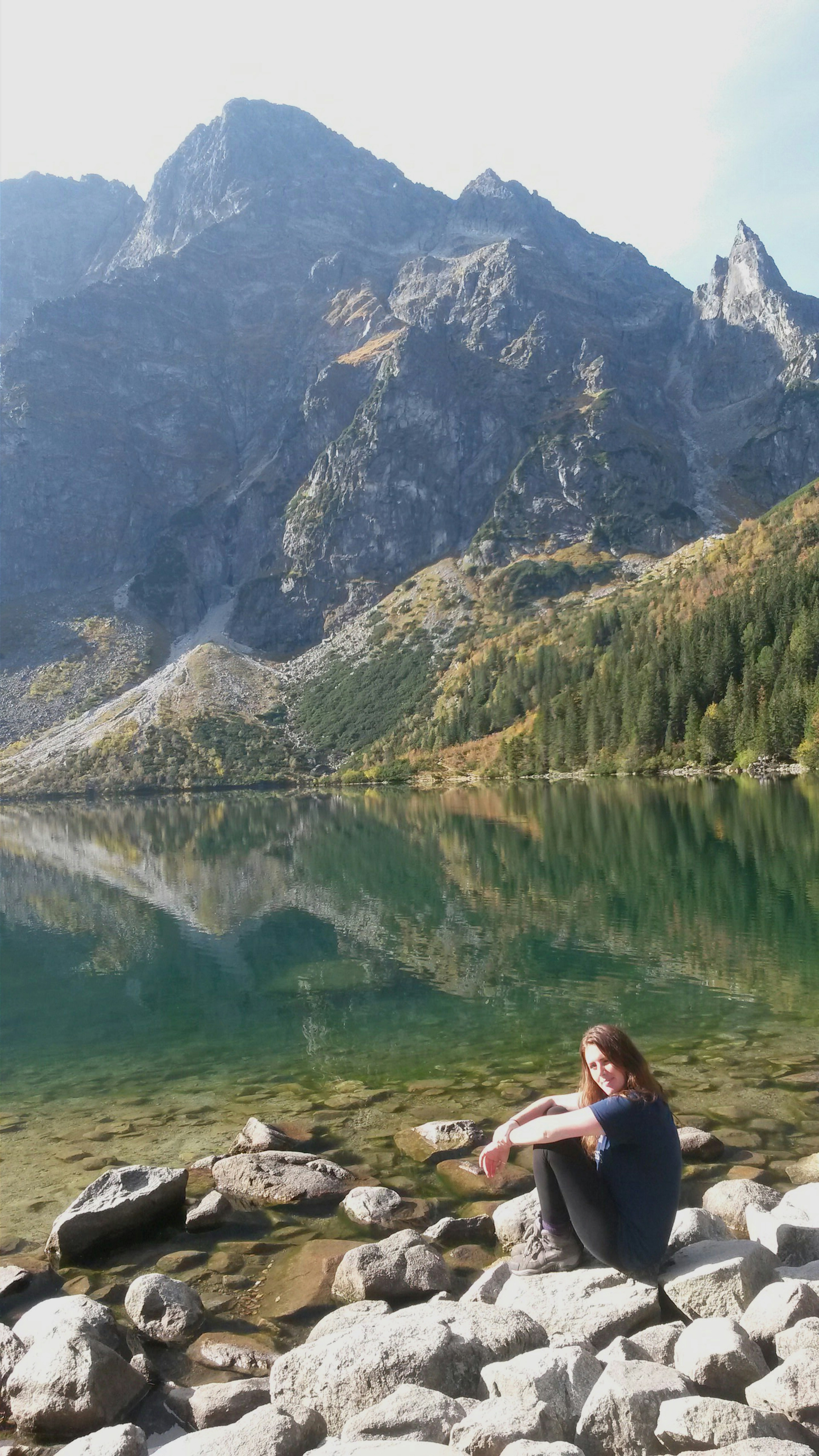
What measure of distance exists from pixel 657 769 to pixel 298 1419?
4614 inches

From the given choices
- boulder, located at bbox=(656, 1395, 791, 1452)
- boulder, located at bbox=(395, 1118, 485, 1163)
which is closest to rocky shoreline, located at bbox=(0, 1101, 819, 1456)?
boulder, located at bbox=(656, 1395, 791, 1452)

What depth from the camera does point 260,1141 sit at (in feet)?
43.5

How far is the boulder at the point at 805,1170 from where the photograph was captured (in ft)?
35.6

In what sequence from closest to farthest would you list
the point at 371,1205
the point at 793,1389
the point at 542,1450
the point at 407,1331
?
the point at 542,1450
the point at 793,1389
the point at 407,1331
the point at 371,1205

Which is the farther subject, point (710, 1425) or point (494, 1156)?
point (494, 1156)

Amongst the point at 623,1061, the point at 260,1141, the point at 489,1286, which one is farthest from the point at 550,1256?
the point at 260,1141

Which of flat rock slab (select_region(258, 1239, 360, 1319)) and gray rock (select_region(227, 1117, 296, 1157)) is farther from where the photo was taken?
gray rock (select_region(227, 1117, 296, 1157))

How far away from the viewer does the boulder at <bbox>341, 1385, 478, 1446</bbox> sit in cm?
596

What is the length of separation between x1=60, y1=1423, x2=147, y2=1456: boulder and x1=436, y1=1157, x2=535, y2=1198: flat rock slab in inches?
227

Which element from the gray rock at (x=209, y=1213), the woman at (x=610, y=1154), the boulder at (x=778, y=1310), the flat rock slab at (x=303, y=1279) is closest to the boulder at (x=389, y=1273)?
the flat rock slab at (x=303, y=1279)

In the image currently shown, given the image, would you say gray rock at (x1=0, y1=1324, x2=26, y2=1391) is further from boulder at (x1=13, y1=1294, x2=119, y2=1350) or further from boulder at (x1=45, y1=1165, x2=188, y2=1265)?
boulder at (x1=45, y1=1165, x2=188, y2=1265)

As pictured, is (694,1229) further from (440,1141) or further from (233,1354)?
(440,1141)

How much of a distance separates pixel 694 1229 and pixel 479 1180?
3.73 meters

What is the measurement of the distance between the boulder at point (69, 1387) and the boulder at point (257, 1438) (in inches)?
42.6
